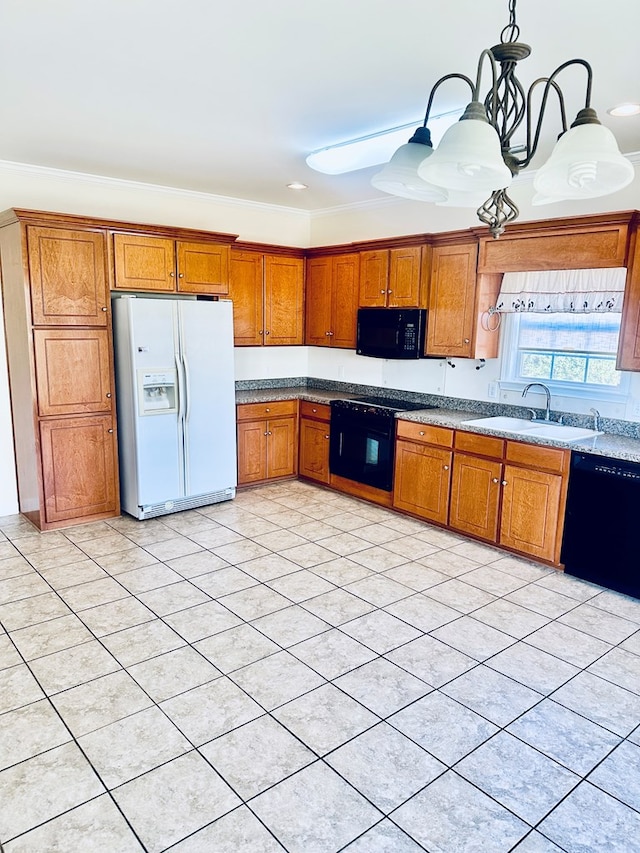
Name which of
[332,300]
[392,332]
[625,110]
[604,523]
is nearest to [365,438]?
[392,332]

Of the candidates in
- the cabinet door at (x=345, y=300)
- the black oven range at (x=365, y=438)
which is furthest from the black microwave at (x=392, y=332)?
the black oven range at (x=365, y=438)

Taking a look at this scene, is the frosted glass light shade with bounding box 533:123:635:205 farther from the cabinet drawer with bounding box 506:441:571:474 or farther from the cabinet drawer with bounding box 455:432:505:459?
the cabinet drawer with bounding box 455:432:505:459

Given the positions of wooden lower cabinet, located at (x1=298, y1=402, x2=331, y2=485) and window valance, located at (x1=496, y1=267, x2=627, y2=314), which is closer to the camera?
window valance, located at (x1=496, y1=267, x2=627, y2=314)

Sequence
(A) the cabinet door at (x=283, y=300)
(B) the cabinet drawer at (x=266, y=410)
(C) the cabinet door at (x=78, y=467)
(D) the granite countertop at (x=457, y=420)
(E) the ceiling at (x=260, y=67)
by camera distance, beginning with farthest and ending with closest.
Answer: (A) the cabinet door at (x=283, y=300), (B) the cabinet drawer at (x=266, y=410), (C) the cabinet door at (x=78, y=467), (D) the granite countertop at (x=457, y=420), (E) the ceiling at (x=260, y=67)

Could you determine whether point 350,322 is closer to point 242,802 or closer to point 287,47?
point 287,47

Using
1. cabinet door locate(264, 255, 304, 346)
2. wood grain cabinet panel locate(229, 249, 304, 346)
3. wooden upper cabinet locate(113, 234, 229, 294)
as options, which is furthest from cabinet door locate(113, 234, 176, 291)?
cabinet door locate(264, 255, 304, 346)

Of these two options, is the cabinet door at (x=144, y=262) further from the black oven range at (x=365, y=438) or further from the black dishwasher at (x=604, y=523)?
the black dishwasher at (x=604, y=523)

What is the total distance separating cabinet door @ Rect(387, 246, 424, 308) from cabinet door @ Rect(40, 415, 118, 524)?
8.28ft

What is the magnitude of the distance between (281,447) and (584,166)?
4.30 metres

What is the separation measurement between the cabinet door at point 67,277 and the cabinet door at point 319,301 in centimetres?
215

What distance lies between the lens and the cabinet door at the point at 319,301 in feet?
18.4

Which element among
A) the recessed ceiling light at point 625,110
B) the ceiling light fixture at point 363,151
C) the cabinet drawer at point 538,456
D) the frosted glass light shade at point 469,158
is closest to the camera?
the frosted glass light shade at point 469,158

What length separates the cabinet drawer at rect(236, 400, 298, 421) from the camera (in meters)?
5.26

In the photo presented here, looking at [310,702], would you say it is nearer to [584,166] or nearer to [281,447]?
[584,166]
